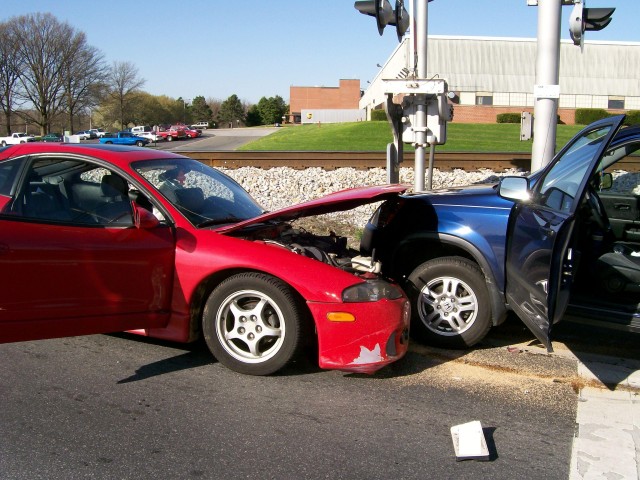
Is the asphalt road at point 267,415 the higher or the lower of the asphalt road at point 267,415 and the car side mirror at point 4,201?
the lower

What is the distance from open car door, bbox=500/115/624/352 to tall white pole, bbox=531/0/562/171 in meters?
2.97

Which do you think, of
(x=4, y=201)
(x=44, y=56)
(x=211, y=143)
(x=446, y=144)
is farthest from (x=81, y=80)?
(x=4, y=201)

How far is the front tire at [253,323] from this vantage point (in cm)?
435

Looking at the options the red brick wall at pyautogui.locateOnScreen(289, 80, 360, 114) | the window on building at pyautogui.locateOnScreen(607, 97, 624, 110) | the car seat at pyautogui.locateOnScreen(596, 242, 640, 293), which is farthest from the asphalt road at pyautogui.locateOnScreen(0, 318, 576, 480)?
the red brick wall at pyautogui.locateOnScreen(289, 80, 360, 114)

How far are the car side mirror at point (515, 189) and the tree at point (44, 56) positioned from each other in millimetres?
70831

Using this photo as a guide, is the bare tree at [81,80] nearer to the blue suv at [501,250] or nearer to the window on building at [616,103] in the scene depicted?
the window on building at [616,103]

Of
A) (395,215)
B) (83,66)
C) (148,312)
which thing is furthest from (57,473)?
(83,66)

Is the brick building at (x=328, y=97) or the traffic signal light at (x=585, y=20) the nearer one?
the traffic signal light at (x=585, y=20)

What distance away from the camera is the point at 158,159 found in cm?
529

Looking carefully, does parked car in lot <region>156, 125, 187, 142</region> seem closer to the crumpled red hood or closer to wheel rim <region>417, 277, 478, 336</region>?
the crumpled red hood

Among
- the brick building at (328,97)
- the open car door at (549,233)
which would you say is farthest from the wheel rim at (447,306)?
the brick building at (328,97)

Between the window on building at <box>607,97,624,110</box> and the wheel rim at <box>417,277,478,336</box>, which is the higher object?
the window on building at <box>607,97,624,110</box>

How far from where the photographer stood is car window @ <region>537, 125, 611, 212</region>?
4.48 m

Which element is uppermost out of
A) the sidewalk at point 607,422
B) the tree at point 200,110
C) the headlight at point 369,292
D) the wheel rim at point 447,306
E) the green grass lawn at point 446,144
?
the tree at point 200,110
